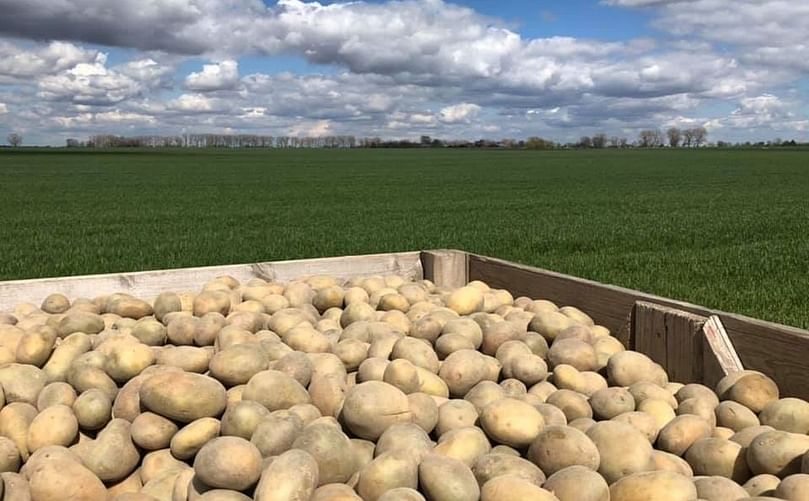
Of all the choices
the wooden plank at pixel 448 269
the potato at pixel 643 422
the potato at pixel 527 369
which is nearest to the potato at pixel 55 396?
the potato at pixel 527 369

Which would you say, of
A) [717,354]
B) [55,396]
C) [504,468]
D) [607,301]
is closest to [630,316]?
[607,301]

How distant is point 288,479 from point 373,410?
0.45 metres

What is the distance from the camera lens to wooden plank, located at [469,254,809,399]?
8.69 feet

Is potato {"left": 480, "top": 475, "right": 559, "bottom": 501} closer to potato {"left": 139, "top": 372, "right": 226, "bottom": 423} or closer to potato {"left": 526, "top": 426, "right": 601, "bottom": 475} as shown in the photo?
potato {"left": 526, "top": 426, "right": 601, "bottom": 475}

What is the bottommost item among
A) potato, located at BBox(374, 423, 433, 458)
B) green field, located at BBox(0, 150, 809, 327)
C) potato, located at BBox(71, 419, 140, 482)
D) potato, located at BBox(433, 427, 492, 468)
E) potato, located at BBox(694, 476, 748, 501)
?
green field, located at BBox(0, 150, 809, 327)

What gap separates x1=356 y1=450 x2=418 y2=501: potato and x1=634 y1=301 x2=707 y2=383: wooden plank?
1.57m

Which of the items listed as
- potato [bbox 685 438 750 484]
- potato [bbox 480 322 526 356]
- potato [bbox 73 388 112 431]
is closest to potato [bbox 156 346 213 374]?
potato [bbox 73 388 112 431]

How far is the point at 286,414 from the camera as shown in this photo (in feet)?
7.07

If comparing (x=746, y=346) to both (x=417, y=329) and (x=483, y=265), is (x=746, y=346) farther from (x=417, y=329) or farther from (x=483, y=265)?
(x=483, y=265)

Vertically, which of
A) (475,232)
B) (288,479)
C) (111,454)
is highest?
(288,479)

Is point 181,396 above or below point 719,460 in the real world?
above

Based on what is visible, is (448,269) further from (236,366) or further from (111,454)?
(111,454)

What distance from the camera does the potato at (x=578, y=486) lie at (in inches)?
70.7

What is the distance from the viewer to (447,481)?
1.81m
